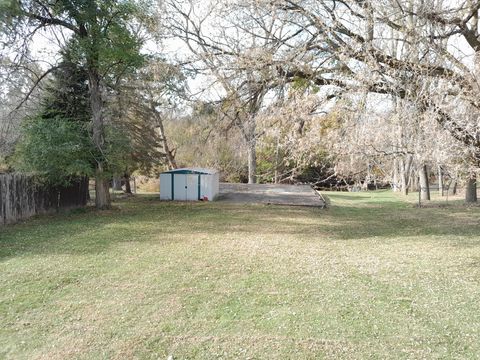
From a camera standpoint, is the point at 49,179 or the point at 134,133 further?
the point at 134,133

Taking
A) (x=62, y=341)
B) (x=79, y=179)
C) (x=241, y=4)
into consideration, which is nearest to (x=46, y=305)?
(x=62, y=341)

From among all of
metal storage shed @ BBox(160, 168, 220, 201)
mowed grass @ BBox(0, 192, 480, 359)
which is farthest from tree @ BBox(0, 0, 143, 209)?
metal storage shed @ BBox(160, 168, 220, 201)

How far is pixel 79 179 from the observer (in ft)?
49.4

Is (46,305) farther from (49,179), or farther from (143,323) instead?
(49,179)

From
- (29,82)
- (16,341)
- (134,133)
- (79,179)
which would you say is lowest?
(16,341)

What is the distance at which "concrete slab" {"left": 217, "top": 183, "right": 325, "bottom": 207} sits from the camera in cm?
1886

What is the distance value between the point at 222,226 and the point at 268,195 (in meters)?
10.4

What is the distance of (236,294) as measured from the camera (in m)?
5.20

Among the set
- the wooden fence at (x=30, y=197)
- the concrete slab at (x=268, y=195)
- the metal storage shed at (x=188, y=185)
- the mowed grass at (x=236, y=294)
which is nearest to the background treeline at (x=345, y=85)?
the mowed grass at (x=236, y=294)

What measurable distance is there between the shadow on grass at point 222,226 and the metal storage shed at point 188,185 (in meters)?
4.33

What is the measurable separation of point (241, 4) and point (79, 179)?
35.4 feet

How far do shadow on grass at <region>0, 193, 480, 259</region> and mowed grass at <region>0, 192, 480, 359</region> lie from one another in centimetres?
10

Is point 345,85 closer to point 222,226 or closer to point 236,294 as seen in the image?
point 236,294

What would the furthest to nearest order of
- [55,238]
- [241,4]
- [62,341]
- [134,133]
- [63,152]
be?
[134,133] → [63,152] → [55,238] → [241,4] → [62,341]
